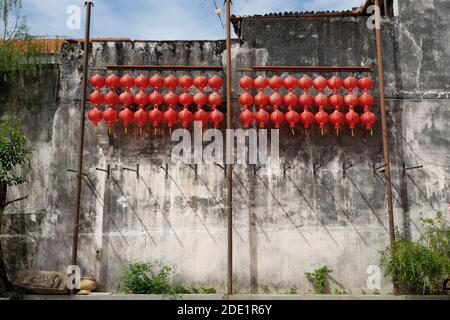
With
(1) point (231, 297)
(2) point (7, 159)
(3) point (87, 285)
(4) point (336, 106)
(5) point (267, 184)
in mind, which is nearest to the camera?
(2) point (7, 159)

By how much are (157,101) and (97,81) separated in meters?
1.24

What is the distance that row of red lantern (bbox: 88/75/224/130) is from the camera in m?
10.2

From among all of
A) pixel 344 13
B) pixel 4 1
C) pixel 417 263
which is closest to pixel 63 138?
pixel 4 1

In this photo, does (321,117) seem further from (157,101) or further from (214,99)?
(157,101)

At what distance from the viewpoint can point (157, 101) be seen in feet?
33.8

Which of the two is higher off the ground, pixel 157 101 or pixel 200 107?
pixel 157 101

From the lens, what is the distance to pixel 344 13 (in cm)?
1109

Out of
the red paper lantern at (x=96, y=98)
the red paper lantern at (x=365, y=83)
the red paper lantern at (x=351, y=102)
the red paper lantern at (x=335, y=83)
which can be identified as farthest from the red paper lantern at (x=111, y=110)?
the red paper lantern at (x=365, y=83)

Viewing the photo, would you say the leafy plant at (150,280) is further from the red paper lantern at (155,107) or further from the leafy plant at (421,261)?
the leafy plant at (421,261)

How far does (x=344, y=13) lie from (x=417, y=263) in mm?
5286

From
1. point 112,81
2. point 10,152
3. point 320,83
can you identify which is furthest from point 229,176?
point 10,152

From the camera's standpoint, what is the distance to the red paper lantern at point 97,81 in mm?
10320

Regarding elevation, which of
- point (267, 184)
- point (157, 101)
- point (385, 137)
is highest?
point (157, 101)

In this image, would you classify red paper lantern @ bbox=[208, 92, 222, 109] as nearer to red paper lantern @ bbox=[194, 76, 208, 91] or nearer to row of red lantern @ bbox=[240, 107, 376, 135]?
red paper lantern @ bbox=[194, 76, 208, 91]
